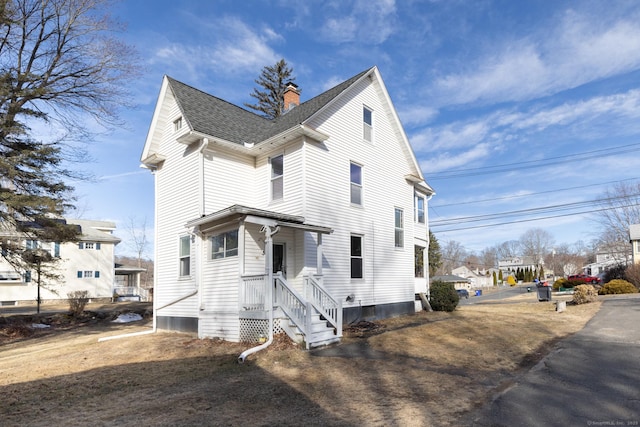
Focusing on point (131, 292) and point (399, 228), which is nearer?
point (399, 228)

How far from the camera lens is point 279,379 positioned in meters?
7.17

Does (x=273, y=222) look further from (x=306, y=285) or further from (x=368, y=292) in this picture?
(x=368, y=292)

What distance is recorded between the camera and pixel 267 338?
10.1m

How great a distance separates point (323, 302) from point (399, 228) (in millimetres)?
6819

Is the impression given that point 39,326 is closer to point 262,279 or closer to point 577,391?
point 262,279

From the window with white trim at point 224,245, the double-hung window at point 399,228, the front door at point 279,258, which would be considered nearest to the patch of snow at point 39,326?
the window with white trim at point 224,245

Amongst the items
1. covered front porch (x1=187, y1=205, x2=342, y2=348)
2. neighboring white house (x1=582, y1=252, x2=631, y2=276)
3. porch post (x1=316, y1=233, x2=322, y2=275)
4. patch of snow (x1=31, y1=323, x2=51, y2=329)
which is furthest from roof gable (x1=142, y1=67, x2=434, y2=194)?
neighboring white house (x1=582, y1=252, x2=631, y2=276)

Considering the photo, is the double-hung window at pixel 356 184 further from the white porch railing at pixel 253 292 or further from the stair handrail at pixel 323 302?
the white porch railing at pixel 253 292

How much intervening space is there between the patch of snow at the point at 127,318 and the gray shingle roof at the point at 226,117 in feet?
38.4

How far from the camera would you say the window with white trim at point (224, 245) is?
11555 mm

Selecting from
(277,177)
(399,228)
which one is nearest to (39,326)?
(277,177)

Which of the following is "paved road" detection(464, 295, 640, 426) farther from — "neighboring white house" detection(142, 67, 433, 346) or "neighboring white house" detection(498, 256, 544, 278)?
"neighboring white house" detection(498, 256, 544, 278)

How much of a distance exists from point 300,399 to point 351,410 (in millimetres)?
883

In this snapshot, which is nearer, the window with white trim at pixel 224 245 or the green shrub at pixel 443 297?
the window with white trim at pixel 224 245
